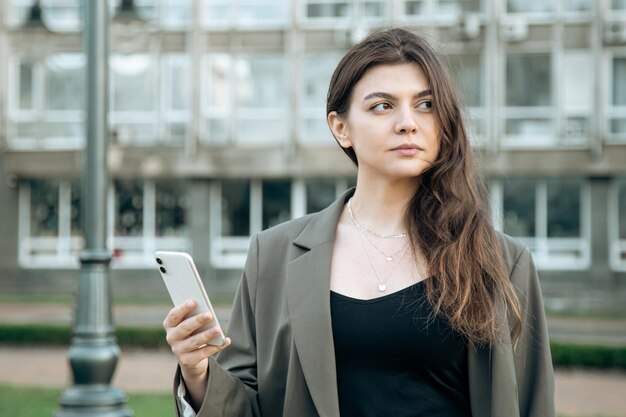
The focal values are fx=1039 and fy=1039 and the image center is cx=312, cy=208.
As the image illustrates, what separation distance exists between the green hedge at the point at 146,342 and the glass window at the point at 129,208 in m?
15.6

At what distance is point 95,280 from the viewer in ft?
24.3

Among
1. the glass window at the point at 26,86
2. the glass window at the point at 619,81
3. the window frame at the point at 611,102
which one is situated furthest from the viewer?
the glass window at the point at 26,86

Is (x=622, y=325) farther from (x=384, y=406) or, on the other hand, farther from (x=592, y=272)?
(x=384, y=406)

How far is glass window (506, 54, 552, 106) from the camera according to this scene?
31.4 m

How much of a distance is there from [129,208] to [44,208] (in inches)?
112

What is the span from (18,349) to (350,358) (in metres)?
15.9

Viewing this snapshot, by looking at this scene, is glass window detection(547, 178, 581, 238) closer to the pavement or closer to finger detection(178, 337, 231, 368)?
the pavement

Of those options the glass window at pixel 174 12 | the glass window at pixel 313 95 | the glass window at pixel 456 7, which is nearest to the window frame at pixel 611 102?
the glass window at pixel 456 7

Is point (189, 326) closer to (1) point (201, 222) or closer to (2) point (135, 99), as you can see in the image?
(1) point (201, 222)

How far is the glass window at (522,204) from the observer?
3147cm

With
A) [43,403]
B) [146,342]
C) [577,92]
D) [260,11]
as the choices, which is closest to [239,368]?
[43,403]

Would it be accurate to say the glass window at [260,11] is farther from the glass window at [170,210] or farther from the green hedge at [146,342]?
the green hedge at [146,342]

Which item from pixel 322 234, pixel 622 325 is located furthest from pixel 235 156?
pixel 322 234

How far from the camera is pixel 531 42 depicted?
103ft
